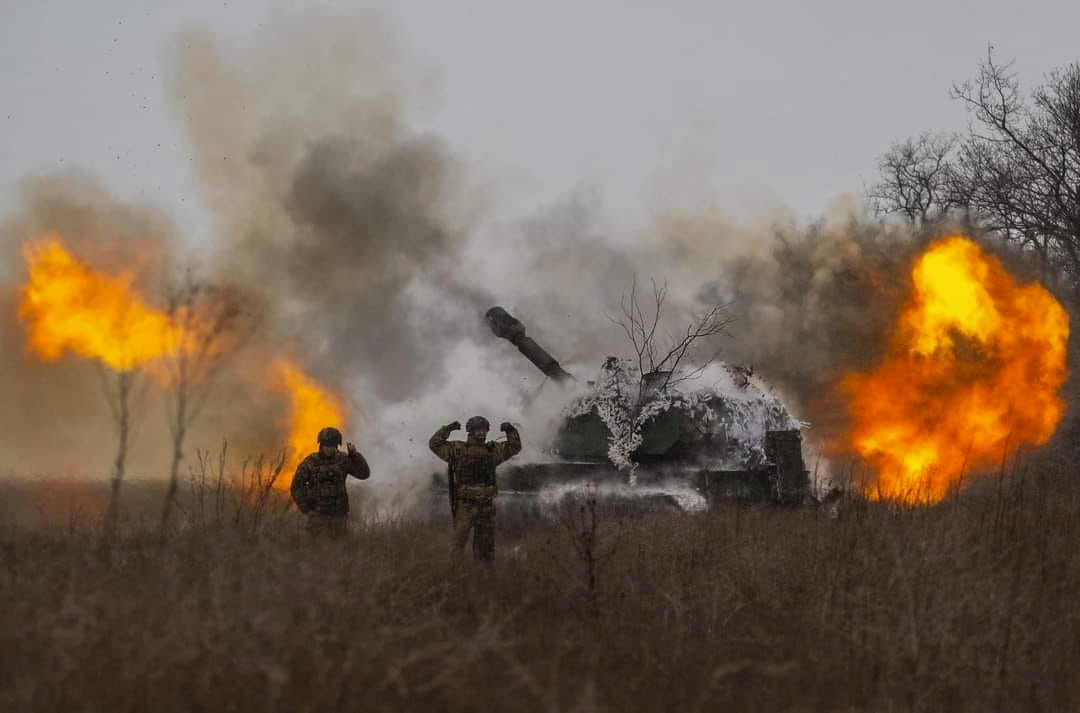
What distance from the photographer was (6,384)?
20.9 m

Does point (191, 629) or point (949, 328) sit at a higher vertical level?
point (949, 328)

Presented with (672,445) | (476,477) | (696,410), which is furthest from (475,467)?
(696,410)

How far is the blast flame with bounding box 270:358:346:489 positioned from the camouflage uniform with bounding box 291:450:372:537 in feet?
→ 23.8

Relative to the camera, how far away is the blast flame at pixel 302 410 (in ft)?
59.7

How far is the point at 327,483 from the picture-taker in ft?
31.5

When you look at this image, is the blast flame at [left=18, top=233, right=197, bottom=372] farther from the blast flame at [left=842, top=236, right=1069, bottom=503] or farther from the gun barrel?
the blast flame at [left=842, top=236, right=1069, bottom=503]

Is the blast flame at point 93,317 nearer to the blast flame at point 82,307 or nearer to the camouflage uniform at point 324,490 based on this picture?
the blast flame at point 82,307

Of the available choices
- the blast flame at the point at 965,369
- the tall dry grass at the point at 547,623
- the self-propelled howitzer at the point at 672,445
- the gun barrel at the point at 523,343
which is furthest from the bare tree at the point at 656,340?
the tall dry grass at the point at 547,623

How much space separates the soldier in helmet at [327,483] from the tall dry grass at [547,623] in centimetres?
49

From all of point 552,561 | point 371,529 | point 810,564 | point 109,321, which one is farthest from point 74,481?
point 810,564

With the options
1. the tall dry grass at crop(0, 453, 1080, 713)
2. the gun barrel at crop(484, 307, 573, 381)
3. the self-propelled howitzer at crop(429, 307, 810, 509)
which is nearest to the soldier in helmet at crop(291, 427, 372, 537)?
the tall dry grass at crop(0, 453, 1080, 713)

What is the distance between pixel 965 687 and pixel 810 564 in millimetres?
2240

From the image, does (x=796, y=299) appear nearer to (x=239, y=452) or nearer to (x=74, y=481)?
(x=239, y=452)

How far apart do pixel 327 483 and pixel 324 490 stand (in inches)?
2.8
